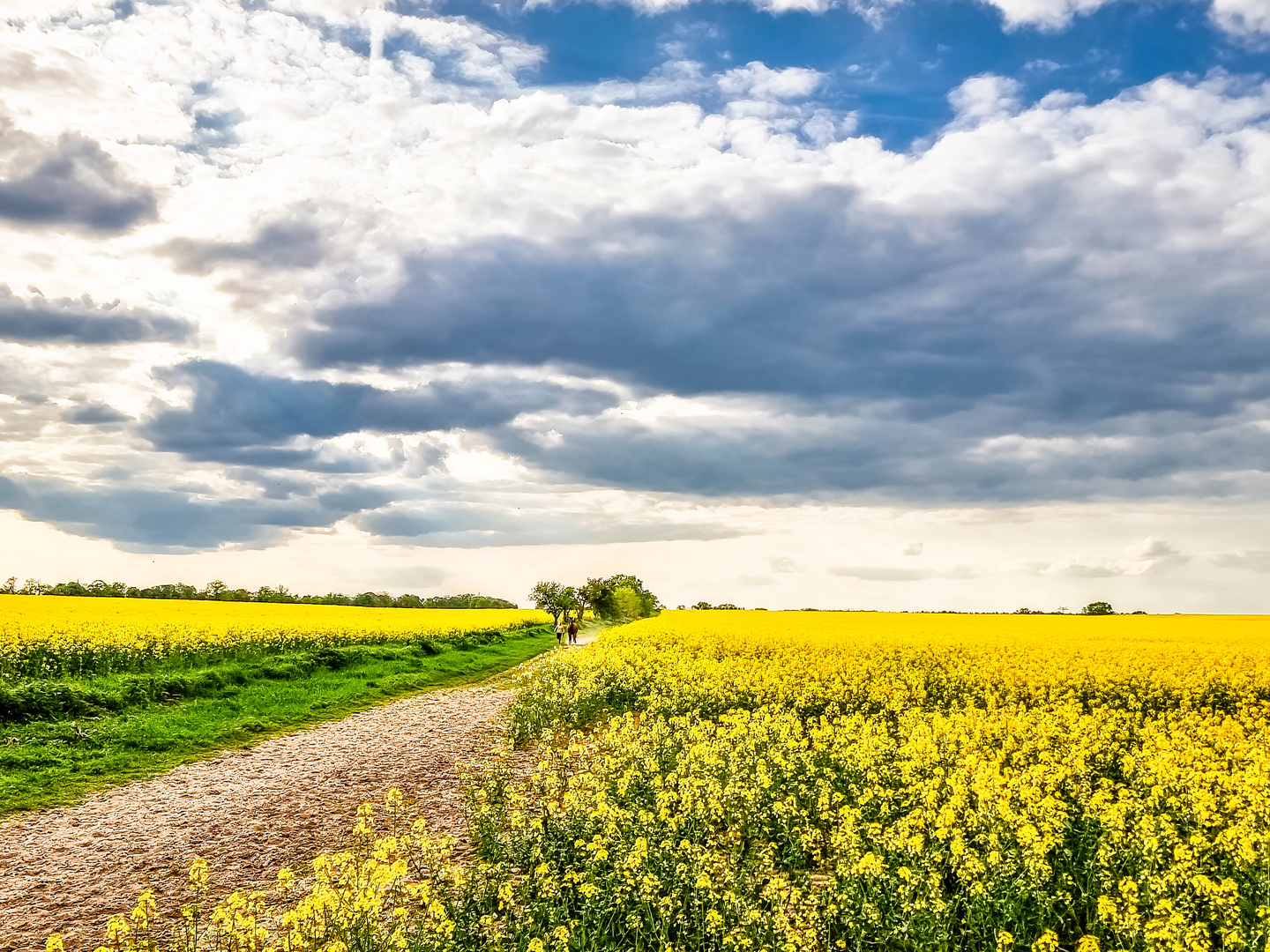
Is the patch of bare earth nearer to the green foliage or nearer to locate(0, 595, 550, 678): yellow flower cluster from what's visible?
locate(0, 595, 550, 678): yellow flower cluster

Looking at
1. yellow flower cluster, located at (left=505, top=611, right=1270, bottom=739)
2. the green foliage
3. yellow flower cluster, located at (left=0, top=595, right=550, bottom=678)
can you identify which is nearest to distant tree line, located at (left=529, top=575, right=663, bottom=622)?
the green foliage

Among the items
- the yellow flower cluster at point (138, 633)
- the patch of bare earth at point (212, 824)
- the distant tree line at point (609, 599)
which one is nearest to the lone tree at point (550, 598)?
the distant tree line at point (609, 599)

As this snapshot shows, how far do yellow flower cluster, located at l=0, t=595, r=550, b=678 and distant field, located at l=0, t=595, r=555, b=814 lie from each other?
64 millimetres

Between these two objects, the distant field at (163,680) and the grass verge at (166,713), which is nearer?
the grass verge at (166,713)

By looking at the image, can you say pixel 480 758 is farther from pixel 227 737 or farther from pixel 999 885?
pixel 999 885

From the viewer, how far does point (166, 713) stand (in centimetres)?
2064

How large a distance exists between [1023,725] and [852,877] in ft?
27.5

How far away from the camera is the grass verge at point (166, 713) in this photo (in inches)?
607

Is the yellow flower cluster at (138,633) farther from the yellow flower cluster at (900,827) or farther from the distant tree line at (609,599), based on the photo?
the distant tree line at (609,599)

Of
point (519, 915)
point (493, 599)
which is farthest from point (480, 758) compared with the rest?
point (493, 599)

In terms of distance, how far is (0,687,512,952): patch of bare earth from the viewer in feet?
31.6

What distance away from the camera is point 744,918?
6.62m

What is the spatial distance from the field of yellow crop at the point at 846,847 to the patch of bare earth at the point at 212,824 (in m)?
1.38

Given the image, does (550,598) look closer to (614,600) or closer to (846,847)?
(614,600)
